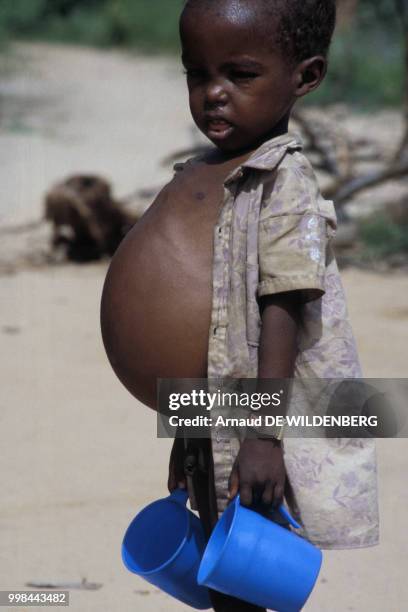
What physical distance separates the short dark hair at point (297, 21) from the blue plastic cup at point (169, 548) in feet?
2.86

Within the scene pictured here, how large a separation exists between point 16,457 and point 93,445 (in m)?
0.27

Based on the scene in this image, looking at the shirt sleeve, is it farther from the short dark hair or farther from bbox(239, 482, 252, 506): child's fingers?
bbox(239, 482, 252, 506): child's fingers

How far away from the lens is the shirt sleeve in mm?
1847

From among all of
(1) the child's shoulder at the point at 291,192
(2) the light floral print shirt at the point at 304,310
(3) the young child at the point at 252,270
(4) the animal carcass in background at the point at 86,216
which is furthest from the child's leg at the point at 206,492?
(4) the animal carcass in background at the point at 86,216

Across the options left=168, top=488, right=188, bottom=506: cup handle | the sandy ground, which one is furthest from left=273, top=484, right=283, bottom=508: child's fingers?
the sandy ground

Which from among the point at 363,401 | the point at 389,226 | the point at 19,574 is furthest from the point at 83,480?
the point at 389,226

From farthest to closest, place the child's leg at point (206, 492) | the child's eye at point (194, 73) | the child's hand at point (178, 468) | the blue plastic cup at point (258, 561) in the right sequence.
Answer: the child's hand at point (178, 468), the child's leg at point (206, 492), the child's eye at point (194, 73), the blue plastic cup at point (258, 561)

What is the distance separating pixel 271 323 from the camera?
1872mm

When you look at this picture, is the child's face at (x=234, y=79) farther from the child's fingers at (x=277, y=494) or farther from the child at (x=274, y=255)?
the child's fingers at (x=277, y=494)

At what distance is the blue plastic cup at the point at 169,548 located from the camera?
2062 millimetres

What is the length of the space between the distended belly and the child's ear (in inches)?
11.3

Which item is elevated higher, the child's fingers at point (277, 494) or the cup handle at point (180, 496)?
the child's fingers at point (277, 494)

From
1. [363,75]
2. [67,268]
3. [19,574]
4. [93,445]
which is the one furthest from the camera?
[363,75]

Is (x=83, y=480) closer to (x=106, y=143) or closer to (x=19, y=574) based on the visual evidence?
(x=19, y=574)
